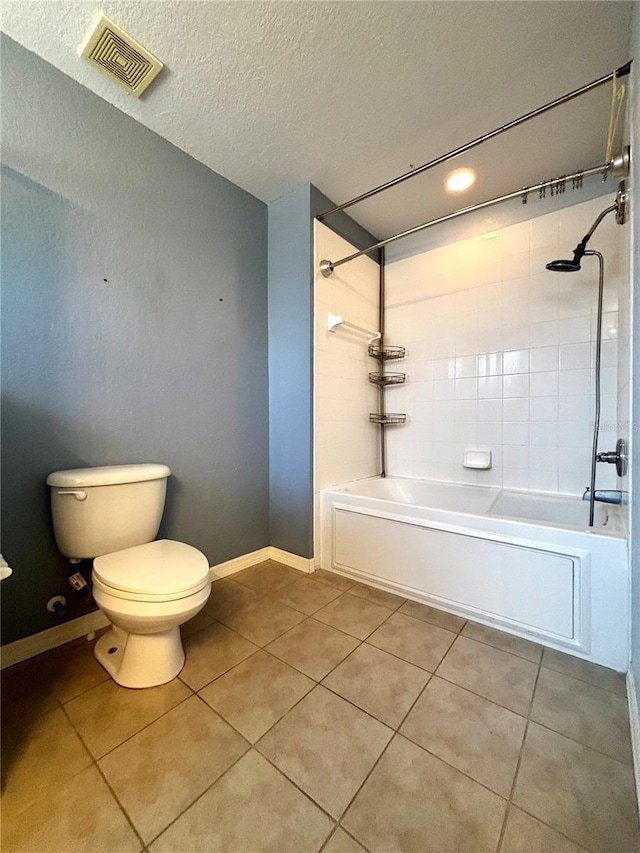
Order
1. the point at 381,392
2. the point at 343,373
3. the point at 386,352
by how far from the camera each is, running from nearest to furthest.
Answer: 1. the point at 343,373
2. the point at 386,352
3. the point at 381,392

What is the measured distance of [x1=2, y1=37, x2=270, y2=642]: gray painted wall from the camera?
1258 mm

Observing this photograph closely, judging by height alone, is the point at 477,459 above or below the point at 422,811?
above

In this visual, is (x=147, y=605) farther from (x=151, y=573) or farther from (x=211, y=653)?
(x=211, y=653)

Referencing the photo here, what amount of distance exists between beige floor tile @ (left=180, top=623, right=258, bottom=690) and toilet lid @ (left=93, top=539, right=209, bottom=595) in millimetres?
382

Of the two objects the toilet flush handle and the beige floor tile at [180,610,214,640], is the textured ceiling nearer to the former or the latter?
the toilet flush handle

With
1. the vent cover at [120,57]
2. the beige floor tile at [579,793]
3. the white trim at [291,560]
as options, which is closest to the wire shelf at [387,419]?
the white trim at [291,560]

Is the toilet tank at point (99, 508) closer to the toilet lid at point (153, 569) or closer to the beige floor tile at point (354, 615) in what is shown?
the toilet lid at point (153, 569)

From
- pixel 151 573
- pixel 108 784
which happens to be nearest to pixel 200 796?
pixel 108 784

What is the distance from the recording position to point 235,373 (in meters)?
2.00

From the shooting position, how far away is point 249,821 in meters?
0.75

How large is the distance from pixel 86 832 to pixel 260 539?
145 cm

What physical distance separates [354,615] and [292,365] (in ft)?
4.70

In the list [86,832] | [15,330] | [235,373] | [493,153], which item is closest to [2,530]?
[15,330]

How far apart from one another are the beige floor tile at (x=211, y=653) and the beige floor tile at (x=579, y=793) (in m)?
0.95
